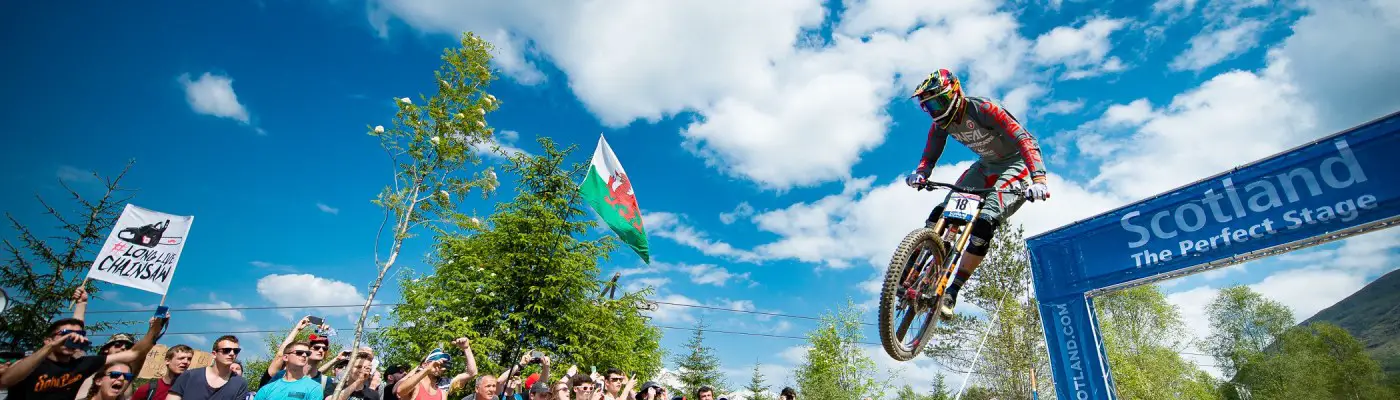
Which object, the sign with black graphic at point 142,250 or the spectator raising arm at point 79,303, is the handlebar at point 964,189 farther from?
the sign with black graphic at point 142,250

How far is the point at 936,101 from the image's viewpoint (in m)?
5.78

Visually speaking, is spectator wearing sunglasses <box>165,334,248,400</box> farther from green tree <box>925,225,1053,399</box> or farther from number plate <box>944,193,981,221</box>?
green tree <box>925,225,1053,399</box>

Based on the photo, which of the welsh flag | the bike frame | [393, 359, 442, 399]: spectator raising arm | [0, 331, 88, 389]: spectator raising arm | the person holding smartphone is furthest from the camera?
the welsh flag

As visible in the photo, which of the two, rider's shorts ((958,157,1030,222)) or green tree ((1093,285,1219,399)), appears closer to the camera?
rider's shorts ((958,157,1030,222))

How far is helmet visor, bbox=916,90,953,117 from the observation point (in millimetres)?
5738

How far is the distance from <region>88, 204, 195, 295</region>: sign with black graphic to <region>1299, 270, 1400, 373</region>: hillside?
97.0 metres

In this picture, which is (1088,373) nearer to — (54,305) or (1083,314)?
(1083,314)

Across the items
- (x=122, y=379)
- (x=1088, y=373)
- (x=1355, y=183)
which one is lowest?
(x=122, y=379)

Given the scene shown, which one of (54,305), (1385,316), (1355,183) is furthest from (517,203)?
(1385,316)

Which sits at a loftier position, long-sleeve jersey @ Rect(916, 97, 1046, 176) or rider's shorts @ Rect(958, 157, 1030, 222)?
long-sleeve jersey @ Rect(916, 97, 1046, 176)

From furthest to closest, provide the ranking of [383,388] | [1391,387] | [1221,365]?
[1221,365] → [1391,387] → [383,388]

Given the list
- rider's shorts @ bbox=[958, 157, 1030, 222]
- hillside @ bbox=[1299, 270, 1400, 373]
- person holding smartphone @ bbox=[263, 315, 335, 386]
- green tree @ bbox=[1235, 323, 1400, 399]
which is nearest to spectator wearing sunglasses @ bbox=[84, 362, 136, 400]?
person holding smartphone @ bbox=[263, 315, 335, 386]

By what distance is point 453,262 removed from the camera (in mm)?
15375

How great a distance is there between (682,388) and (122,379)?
86.1ft
